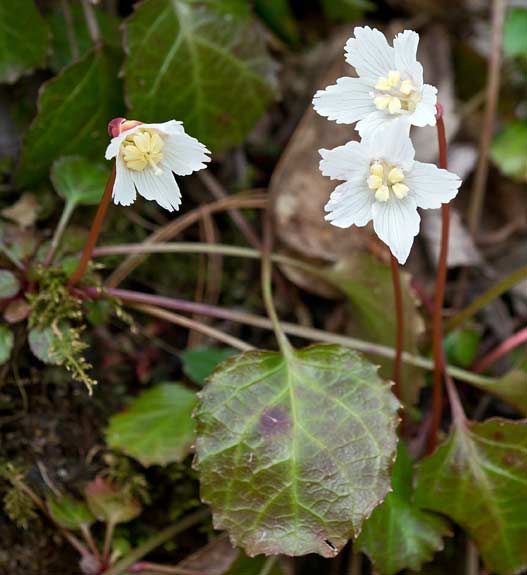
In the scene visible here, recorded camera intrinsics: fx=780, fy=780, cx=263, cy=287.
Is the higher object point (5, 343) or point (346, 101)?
point (346, 101)

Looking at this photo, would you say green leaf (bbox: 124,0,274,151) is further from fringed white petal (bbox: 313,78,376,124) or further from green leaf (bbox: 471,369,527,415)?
green leaf (bbox: 471,369,527,415)

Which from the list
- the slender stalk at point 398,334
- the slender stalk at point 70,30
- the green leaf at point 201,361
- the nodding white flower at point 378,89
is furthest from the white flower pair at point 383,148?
the slender stalk at point 70,30

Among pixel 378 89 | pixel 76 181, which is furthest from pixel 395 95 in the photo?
pixel 76 181

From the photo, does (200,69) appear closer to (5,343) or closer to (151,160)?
(151,160)

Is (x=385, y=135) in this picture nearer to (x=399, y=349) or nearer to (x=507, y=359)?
(x=399, y=349)

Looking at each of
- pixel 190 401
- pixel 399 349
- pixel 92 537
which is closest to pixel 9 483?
pixel 92 537

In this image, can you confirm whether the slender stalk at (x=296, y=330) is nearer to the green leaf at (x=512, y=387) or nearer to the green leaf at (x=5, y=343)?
the green leaf at (x=512, y=387)
